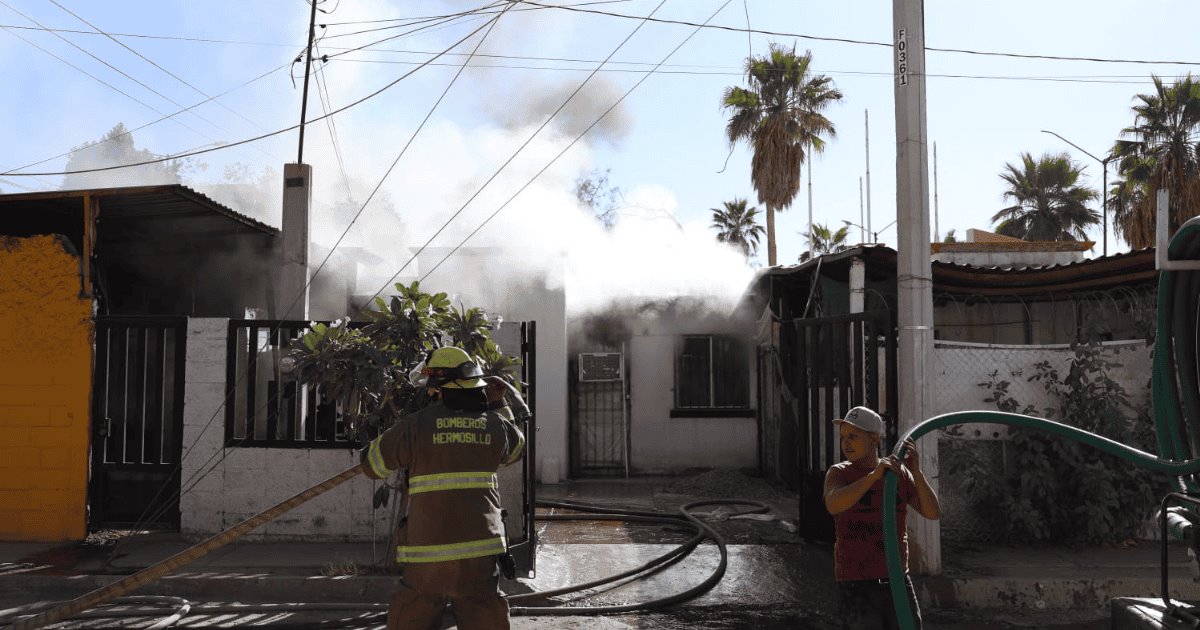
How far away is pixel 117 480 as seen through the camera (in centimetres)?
840

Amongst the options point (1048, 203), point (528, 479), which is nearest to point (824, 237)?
point (1048, 203)

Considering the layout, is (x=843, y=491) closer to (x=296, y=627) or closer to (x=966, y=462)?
(x=296, y=627)

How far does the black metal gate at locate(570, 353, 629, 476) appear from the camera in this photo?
13.8 metres

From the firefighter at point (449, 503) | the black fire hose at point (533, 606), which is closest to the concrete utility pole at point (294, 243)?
the black fire hose at point (533, 606)

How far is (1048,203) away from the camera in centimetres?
2714

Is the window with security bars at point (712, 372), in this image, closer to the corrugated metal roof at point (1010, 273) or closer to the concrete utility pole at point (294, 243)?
the corrugated metal roof at point (1010, 273)

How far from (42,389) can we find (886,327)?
26.0 ft

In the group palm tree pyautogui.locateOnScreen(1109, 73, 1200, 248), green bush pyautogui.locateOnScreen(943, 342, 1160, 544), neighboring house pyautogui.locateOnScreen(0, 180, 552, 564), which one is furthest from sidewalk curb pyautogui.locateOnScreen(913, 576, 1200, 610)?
palm tree pyautogui.locateOnScreen(1109, 73, 1200, 248)

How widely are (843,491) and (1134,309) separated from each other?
8.19 metres

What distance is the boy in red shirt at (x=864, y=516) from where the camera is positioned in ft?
13.0

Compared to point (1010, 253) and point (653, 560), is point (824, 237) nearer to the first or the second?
point (1010, 253)

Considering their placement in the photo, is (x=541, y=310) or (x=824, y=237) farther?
(x=824, y=237)

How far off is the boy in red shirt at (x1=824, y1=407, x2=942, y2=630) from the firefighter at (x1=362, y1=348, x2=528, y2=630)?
1.61 m

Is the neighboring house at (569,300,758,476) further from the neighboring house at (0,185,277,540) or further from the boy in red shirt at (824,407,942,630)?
the boy in red shirt at (824,407,942,630)
